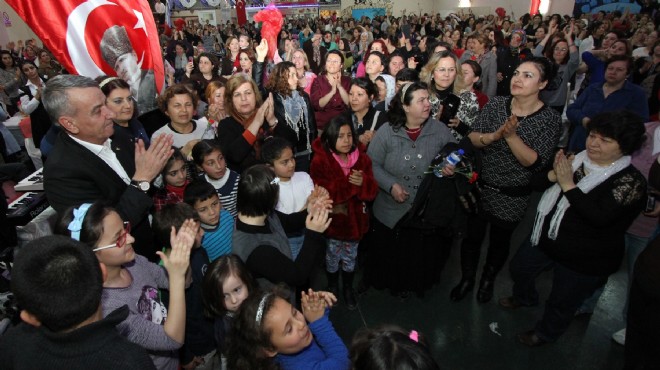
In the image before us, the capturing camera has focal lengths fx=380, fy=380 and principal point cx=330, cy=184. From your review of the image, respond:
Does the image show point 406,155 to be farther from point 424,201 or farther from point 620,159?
point 620,159

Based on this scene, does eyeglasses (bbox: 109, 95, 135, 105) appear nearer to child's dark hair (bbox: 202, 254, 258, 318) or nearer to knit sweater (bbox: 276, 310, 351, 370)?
child's dark hair (bbox: 202, 254, 258, 318)

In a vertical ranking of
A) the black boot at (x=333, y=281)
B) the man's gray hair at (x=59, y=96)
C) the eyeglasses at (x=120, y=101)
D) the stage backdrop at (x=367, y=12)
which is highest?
the stage backdrop at (x=367, y=12)

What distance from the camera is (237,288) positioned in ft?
5.79

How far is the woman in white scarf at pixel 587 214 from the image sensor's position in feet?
6.83

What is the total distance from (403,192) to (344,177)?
43 centimetres

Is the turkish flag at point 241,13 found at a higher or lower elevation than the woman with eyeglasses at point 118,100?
higher

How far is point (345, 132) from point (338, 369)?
1.58 meters

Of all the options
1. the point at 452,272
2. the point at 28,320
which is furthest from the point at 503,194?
the point at 28,320

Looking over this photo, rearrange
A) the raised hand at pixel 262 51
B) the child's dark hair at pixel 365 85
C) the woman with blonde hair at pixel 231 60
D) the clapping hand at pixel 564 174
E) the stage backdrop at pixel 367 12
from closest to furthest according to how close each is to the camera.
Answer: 1. the clapping hand at pixel 564 174
2. the child's dark hair at pixel 365 85
3. the raised hand at pixel 262 51
4. the woman with blonde hair at pixel 231 60
5. the stage backdrop at pixel 367 12

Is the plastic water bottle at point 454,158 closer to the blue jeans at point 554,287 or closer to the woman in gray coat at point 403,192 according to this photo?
the woman in gray coat at point 403,192

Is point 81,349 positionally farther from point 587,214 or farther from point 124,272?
point 587,214

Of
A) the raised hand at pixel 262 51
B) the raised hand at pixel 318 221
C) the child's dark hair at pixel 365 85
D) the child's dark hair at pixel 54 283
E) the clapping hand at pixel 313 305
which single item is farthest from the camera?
the raised hand at pixel 262 51

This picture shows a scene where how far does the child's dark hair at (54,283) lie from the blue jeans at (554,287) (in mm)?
2524

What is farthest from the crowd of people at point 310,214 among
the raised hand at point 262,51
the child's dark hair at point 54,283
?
the raised hand at point 262,51
